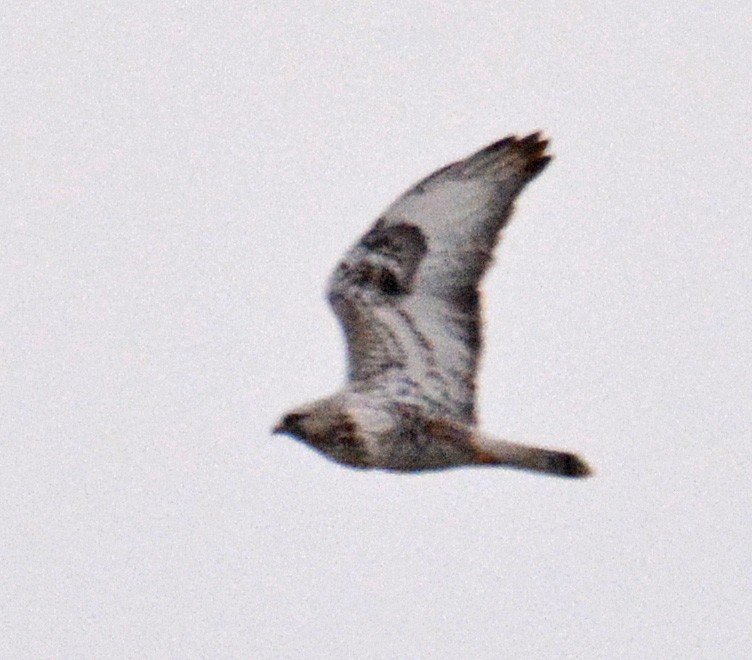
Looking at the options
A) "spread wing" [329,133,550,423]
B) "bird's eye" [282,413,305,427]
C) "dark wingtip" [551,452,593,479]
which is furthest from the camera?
"spread wing" [329,133,550,423]

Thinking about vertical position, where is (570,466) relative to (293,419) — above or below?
below

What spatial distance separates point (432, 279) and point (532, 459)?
5.19 feet

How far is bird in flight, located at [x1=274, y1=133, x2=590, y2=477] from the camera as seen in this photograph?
1223 cm

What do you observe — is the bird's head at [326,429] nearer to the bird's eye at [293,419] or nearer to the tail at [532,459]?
the bird's eye at [293,419]

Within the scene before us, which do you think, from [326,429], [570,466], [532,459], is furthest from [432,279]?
[570,466]

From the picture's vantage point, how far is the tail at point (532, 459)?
12188 mm

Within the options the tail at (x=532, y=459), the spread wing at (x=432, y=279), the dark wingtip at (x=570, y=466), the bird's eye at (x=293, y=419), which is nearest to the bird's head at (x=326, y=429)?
the bird's eye at (x=293, y=419)

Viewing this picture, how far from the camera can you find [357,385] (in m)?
12.7

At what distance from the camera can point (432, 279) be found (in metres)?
13.3

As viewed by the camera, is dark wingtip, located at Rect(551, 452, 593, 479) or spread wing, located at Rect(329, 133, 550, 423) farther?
spread wing, located at Rect(329, 133, 550, 423)

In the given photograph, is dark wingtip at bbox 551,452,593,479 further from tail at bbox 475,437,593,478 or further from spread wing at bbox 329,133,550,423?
spread wing at bbox 329,133,550,423

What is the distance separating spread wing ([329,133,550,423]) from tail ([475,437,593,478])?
0.44 metres

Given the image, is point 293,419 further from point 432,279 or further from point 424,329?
point 432,279

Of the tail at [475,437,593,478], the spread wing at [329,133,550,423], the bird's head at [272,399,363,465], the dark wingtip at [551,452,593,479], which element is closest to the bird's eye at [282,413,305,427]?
the bird's head at [272,399,363,465]
